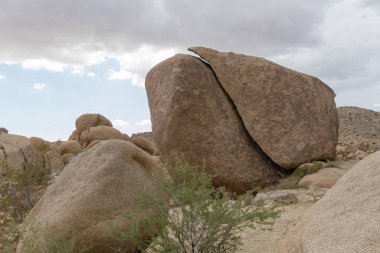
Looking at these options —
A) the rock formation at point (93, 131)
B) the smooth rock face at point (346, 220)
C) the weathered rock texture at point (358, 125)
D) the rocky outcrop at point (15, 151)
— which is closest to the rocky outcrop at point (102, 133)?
the rock formation at point (93, 131)

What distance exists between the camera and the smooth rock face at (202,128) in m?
13.7

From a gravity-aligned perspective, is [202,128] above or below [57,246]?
above

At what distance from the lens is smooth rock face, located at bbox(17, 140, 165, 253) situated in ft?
23.9

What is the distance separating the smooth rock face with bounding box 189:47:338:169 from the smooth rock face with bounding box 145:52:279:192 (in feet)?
1.12

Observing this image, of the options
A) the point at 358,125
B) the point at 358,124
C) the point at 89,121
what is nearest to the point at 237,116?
the point at 89,121

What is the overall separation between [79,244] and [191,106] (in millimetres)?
7118

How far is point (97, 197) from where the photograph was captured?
7.42m

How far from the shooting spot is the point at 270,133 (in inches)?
571

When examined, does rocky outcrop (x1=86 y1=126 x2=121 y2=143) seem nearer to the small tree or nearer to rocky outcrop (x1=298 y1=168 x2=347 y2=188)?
rocky outcrop (x1=298 y1=168 x2=347 y2=188)

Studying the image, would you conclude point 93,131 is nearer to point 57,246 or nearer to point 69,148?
point 69,148

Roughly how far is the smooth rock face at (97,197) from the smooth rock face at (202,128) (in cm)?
548

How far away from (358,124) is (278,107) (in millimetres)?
40781

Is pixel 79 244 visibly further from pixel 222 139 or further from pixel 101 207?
pixel 222 139

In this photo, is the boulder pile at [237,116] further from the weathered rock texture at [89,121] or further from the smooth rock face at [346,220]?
the weathered rock texture at [89,121]
